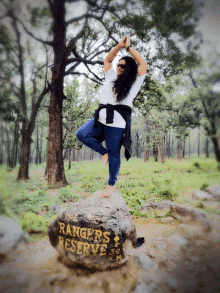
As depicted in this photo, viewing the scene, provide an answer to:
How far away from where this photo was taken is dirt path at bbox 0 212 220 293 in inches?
54.9

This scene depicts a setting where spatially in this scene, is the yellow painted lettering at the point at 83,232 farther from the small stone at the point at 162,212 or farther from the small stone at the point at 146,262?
the small stone at the point at 162,212

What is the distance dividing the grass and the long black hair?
1360 mm

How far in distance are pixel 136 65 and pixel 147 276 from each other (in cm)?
222

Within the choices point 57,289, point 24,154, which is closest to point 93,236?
point 57,289

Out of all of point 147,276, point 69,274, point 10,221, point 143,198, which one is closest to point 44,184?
point 10,221

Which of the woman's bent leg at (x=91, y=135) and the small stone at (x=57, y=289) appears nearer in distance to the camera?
the small stone at (x=57, y=289)

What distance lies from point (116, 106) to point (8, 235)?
6.24ft

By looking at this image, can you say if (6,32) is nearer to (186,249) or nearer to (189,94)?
(189,94)

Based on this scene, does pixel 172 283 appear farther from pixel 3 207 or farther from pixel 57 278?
pixel 3 207

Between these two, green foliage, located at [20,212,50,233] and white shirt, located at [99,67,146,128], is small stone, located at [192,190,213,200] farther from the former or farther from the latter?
green foliage, located at [20,212,50,233]

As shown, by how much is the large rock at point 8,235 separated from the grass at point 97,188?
99mm

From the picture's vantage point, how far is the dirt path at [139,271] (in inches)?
54.9

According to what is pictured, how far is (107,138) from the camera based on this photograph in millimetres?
1754

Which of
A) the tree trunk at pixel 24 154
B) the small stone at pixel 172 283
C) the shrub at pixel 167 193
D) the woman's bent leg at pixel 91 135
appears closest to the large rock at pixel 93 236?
the small stone at pixel 172 283
